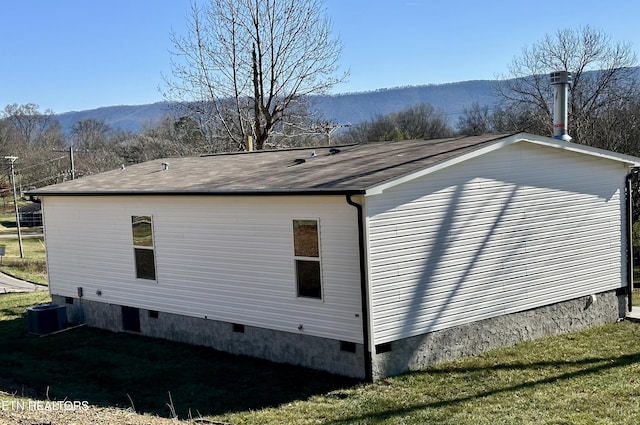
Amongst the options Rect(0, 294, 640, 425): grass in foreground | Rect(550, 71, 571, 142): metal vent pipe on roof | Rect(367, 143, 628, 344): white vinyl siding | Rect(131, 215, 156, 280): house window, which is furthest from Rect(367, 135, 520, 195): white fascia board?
Rect(131, 215, 156, 280): house window

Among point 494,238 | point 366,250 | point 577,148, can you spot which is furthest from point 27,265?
point 577,148

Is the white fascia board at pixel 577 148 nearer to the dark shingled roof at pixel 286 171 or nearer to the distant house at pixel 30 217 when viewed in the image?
the dark shingled roof at pixel 286 171

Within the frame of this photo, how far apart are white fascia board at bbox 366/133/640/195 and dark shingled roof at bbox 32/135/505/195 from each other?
0.28 ft

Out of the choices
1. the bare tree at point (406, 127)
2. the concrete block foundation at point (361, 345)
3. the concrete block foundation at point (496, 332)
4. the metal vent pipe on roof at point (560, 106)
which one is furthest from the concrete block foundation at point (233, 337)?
the bare tree at point (406, 127)

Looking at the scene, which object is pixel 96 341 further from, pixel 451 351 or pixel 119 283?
pixel 451 351

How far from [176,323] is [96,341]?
211 cm

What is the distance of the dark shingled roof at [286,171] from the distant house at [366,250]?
0.26 ft

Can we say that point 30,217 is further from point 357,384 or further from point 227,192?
point 357,384

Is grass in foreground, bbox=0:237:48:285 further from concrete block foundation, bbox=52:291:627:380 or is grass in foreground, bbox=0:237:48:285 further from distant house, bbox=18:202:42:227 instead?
distant house, bbox=18:202:42:227

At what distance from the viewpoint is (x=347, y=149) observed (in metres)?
16.5

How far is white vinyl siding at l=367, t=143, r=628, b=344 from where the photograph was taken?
11750 mm

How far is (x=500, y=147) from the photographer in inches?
518

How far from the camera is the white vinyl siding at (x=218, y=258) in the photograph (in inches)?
468

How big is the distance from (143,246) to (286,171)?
3724mm
